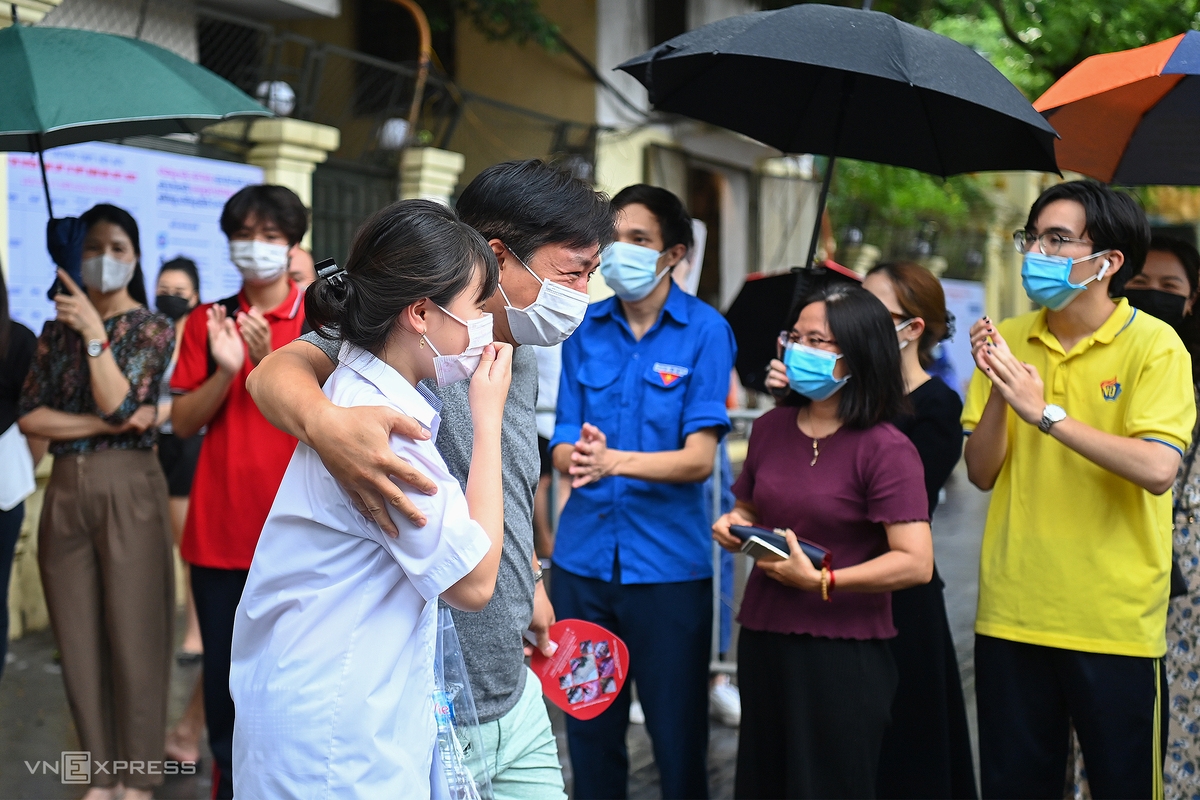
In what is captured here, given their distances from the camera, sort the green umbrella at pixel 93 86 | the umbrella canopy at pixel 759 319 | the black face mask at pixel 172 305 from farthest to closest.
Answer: the black face mask at pixel 172 305 → the umbrella canopy at pixel 759 319 → the green umbrella at pixel 93 86

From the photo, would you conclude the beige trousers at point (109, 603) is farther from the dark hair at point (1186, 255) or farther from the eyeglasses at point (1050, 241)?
the dark hair at point (1186, 255)

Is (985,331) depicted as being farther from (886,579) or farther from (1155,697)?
(1155,697)

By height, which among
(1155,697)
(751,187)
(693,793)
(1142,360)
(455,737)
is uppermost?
(751,187)

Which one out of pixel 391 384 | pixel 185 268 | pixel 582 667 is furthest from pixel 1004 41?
pixel 391 384

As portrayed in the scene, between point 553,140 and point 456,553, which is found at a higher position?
point 553,140

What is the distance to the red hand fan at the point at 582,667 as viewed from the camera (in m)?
2.92

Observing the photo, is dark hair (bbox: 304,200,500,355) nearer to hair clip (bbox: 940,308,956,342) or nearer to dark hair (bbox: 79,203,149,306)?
dark hair (bbox: 79,203,149,306)

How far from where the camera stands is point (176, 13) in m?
7.82

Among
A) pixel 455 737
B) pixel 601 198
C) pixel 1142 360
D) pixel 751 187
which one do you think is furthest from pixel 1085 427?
pixel 751 187

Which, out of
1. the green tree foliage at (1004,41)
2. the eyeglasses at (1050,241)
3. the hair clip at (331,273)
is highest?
the green tree foliage at (1004,41)

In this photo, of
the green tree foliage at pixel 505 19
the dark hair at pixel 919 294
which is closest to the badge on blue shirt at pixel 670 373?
the dark hair at pixel 919 294

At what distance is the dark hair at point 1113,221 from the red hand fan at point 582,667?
175cm

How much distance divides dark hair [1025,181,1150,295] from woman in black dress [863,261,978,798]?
0.66m

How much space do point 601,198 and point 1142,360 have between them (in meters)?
1.65
